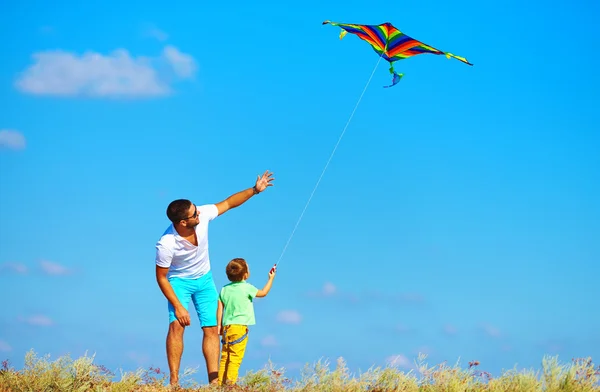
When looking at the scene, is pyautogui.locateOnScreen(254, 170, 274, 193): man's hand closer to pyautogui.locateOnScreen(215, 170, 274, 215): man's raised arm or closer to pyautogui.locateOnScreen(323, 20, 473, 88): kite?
pyautogui.locateOnScreen(215, 170, 274, 215): man's raised arm

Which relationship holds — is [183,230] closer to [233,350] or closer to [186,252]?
[186,252]

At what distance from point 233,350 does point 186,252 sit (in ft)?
4.44

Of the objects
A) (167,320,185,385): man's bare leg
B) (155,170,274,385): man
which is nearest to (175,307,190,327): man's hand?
(155,170,274,385): man

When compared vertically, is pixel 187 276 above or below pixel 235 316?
above

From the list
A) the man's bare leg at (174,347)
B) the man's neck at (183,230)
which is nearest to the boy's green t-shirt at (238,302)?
the man's bare leg at (174,347)

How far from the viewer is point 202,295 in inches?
405

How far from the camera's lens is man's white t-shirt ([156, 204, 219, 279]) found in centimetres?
989

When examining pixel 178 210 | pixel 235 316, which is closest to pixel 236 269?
pixel 235 316

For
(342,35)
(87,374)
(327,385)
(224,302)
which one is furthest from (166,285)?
(342,35)

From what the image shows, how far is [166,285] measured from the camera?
9.91 meters

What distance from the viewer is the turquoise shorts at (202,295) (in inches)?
399

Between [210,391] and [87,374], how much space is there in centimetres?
168

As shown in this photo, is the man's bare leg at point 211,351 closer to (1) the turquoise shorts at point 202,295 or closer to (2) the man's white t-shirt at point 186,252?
(1) the turquoise shorts at point 202,295

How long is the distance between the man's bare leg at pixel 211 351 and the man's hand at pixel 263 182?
1.92 metres
